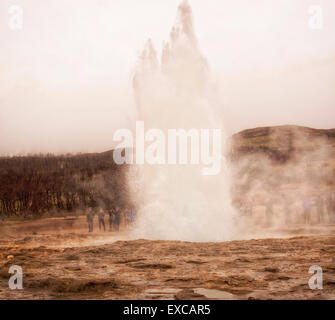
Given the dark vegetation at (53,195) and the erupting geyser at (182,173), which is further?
the dark vegetation at (53,195)

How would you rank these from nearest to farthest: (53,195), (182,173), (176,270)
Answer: (176,270) < (182,173) < (53,195)

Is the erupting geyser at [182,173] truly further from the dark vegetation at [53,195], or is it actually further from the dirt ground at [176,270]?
the dark vegetation at [53,195]

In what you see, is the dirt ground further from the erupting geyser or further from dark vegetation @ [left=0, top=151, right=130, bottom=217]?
dark vegetation @ [left=0, top=151, right=130, bottom=217]

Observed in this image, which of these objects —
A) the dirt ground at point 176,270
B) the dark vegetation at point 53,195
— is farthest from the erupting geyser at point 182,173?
the dark vegetation at point 53,195

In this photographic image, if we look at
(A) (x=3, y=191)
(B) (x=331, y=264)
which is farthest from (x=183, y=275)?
(A) (x=3, y=191)

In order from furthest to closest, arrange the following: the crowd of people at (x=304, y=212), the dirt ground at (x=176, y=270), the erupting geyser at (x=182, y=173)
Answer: the crowd of people at (x=304, y=212)
the erupting geyser at (x=182, y=173)
the dirt ground at (x=176, y=270)

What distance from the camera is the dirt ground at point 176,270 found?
5574 millimetres

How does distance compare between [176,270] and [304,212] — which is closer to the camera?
[176,270]

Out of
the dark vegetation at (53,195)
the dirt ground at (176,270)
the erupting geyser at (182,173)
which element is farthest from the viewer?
the dark vegetation at (53,195)

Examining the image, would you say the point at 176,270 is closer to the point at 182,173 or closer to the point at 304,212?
the point at 182,173

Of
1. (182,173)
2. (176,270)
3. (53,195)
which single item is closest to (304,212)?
(182,173)

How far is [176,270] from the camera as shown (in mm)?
6992

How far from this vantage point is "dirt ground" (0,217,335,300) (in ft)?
18.3
